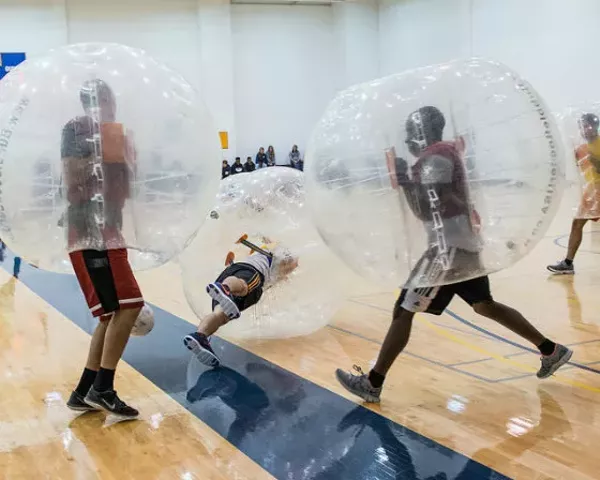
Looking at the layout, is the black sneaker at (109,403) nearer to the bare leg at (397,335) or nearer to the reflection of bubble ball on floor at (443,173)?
the bare leg at (397,335)

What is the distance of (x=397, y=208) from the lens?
277 centimetres

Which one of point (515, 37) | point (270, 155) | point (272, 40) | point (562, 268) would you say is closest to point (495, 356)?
point (562, 268)

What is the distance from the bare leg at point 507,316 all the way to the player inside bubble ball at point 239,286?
1.24 meters

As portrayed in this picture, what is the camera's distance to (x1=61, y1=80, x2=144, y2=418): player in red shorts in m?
2.89

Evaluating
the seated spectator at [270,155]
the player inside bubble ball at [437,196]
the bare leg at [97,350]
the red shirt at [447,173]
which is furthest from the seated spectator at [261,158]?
the red shirt at [447,173]

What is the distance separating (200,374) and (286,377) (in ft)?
1.56

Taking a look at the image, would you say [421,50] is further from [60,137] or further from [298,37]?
[60,137]

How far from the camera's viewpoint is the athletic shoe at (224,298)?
12.9 ft

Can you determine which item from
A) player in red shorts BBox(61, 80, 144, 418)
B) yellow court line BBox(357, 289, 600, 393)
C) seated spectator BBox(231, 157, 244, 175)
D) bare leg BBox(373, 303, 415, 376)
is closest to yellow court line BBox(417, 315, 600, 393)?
yellow court line BBox(357, 289, 600, 393)

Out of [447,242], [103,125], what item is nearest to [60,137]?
[103,125]

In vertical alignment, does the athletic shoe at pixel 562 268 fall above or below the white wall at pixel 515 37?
below

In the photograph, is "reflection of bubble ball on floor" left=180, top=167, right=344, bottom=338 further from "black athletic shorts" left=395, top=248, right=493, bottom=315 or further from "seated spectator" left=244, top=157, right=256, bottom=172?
"seated spectator" left=244, top=157, right=256, bottom=172

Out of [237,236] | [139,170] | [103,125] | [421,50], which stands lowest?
[237,236]

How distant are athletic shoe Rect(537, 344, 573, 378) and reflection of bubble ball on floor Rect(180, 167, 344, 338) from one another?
52.0 inches
